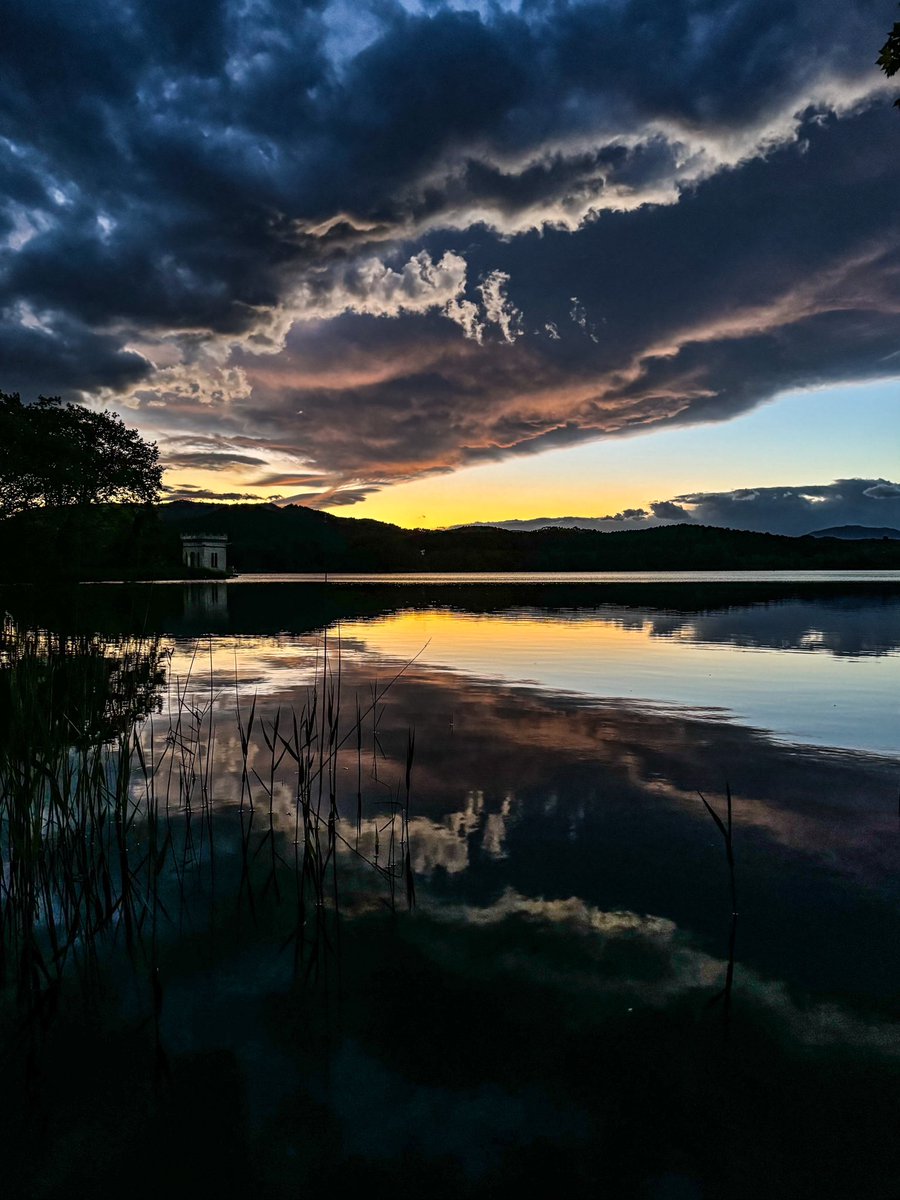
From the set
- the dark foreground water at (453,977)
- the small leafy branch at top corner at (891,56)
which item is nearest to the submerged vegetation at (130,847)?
the dark foreground water at (453,977)

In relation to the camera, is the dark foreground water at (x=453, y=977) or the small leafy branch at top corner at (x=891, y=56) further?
the small leafy branch at top corner at (x=891, y=56)

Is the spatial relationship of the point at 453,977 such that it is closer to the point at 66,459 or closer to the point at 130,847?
the point at 130,847

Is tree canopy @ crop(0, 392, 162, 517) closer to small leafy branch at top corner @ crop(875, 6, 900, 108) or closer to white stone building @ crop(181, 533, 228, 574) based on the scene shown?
small leafy branch at top corner @ crop(875, 6, 900, 108)

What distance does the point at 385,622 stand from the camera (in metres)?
37.3

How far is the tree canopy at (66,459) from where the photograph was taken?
39153mm

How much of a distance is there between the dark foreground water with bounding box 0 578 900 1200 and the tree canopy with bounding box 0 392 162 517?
3618cm

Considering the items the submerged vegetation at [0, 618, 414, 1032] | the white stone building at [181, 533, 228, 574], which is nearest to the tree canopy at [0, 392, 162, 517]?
the submerged vegetation at [0, 618, 414, 1032]

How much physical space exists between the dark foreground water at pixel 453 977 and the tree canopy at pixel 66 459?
36.2 metres

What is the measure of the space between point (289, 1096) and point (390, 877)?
265cm

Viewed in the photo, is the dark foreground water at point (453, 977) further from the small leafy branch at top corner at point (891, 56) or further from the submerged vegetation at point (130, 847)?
the small leafy branch at top corner at point (891, 56)

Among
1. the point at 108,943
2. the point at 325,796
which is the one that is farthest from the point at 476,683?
the point at 108,943

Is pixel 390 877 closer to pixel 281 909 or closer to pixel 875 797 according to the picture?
pixel 281 909

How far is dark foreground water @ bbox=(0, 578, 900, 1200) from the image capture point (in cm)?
366

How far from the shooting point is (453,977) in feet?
16.7
